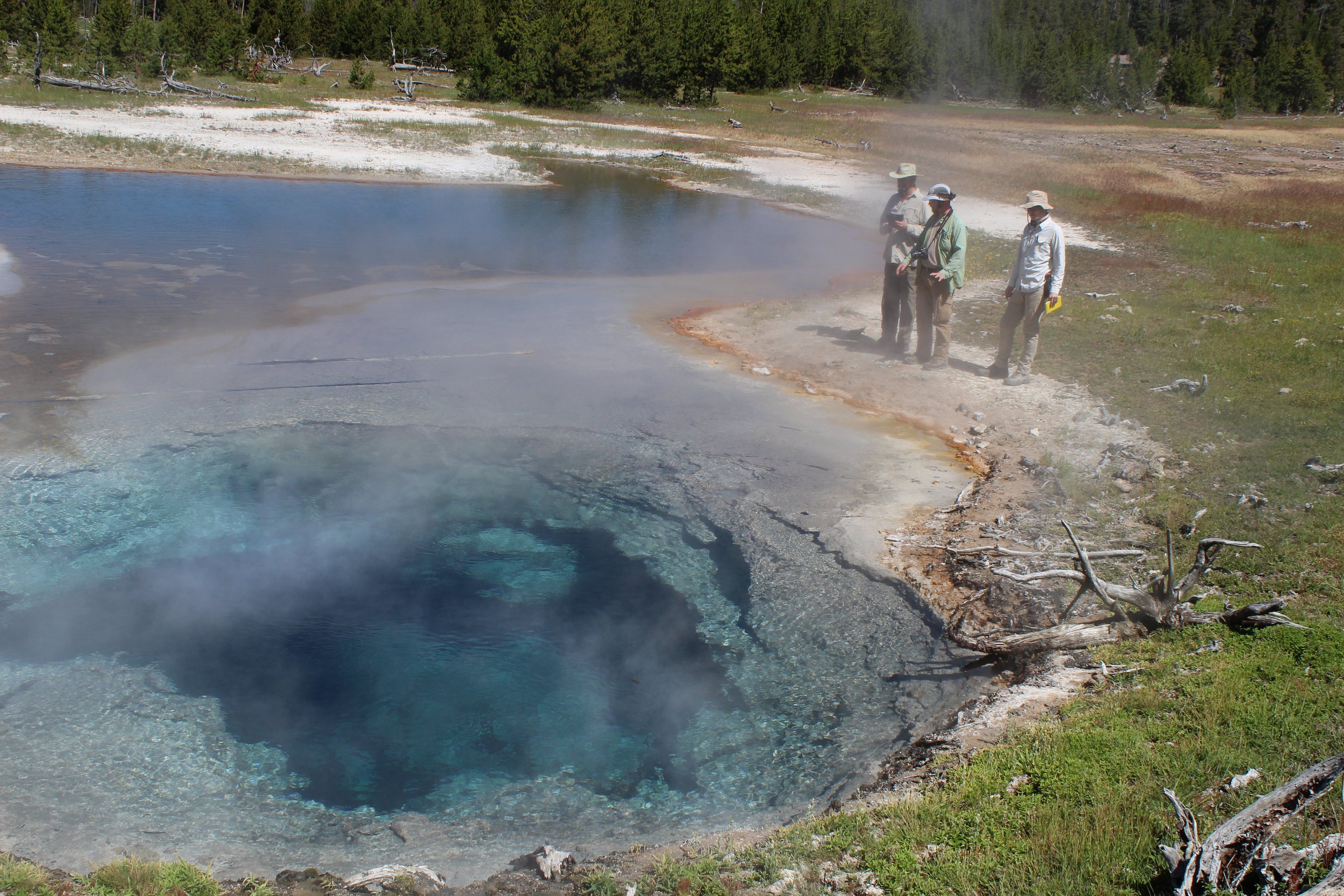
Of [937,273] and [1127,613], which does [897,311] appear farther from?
[1127,613]

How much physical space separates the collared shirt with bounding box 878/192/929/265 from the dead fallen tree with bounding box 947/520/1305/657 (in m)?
4.80

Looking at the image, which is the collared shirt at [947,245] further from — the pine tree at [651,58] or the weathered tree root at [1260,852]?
the pine tree at [651,58]

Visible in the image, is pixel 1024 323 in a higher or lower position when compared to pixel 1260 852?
higher

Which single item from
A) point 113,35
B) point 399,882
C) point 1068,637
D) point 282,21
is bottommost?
point 399,882

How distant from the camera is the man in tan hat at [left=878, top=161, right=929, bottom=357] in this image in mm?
9164

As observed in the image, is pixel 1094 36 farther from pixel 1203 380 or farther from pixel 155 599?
pixel 155 599

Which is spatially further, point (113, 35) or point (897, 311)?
point (113, 35)

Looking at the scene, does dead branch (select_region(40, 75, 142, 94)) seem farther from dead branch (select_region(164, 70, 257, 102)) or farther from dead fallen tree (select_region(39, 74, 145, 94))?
dead branch (select_region(164, 70, 257, 102))

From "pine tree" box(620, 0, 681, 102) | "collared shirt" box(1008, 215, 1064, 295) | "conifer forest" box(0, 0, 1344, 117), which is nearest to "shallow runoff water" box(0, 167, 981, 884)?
"collared shirt" box(1008, 215, 1064, 295)

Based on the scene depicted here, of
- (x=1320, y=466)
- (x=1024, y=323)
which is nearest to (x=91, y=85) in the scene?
(x=1024, y=323)

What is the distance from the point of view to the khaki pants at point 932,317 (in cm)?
916

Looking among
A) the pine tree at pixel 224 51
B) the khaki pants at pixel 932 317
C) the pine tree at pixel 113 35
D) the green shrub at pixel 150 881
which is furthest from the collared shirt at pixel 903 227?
the pine tree at pixel 224 51

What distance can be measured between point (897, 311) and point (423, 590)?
5.96 metres

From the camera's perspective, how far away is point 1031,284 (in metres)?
8.66
